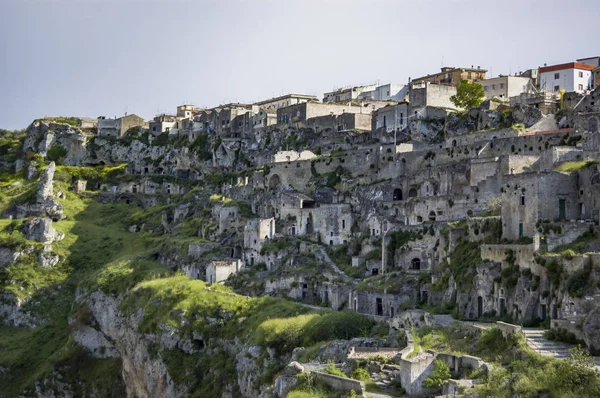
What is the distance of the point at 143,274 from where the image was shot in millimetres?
75625

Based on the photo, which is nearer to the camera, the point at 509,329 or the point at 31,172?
the point at 509,329

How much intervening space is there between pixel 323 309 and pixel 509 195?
1475cm

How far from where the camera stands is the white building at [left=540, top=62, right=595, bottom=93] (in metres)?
81.8

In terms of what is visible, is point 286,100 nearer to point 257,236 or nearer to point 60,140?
point 60,140

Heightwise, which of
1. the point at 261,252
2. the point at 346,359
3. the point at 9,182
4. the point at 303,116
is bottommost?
the point at 346,359

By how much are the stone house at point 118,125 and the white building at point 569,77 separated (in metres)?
57.0

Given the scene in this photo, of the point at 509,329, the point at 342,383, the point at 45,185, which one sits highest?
the point at 45,185

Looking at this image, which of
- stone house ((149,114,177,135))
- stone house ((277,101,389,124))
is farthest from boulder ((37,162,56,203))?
stone house ((277,101,389,124))

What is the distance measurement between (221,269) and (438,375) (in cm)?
3785

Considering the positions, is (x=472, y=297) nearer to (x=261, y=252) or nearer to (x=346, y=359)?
(x=346, y=359)

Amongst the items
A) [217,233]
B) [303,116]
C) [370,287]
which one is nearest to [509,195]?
[370,287]

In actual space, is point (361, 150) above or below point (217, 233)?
above

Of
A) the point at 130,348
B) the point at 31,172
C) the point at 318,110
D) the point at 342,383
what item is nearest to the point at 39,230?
the point at 31,172

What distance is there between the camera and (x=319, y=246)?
65062mm
